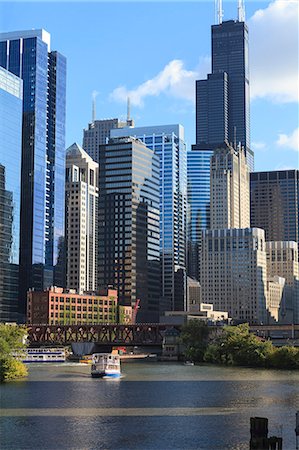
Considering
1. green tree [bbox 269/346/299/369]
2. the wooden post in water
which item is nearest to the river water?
the wooden post in water

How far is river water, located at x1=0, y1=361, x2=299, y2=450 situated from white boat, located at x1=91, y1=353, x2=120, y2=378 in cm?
397

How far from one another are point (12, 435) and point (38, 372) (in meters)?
85.5

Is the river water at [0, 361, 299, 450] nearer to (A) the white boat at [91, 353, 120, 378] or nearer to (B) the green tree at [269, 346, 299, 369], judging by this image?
(A) the white boat at [91, 353, 120, 378]

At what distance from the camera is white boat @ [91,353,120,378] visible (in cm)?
14500

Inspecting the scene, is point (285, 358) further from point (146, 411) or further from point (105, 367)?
point (146, 411)

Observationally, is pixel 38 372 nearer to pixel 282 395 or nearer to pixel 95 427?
pixel 282 395

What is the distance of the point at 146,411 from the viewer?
9062 centimetres

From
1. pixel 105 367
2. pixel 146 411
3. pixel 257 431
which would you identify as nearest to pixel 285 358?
pixel 105 367

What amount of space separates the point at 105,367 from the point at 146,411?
187ft

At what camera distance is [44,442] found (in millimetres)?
70562

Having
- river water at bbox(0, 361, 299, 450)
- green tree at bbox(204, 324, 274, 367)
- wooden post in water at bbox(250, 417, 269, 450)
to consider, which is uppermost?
green tree at bbox(204, 324, 274, 367)

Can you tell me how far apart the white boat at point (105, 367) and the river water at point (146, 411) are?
3.97 metres

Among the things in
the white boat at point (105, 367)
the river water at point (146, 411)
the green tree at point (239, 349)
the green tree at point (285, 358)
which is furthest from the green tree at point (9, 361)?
the green tree at point (285, 358)

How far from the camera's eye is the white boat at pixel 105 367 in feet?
476
